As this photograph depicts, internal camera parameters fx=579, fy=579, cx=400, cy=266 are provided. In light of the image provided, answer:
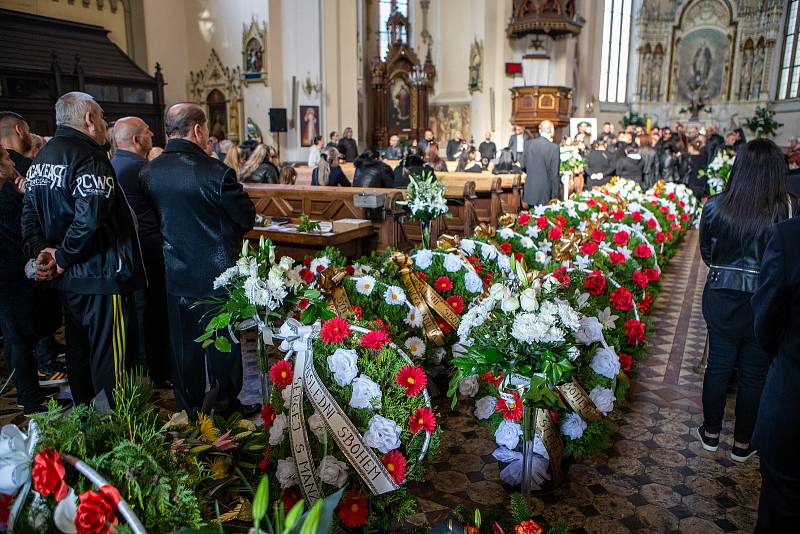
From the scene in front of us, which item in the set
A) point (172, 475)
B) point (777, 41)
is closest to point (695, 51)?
point (777, 41)

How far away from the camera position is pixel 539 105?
18141 millimetres

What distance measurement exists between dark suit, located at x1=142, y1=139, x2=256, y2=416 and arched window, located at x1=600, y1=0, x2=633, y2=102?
1024 inches

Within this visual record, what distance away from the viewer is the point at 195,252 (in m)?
3.17

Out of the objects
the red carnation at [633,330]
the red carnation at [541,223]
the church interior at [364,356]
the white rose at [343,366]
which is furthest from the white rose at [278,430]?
the red carnation at [541,223]

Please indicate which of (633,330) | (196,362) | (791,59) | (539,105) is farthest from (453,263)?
(791,59)

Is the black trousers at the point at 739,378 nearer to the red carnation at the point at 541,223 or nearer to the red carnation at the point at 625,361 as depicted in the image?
the red carnation at the point at 625,361

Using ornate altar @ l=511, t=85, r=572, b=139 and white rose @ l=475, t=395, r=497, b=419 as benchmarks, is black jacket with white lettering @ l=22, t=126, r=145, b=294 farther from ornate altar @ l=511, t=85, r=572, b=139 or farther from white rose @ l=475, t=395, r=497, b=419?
ornate altar @ l=511, t=85, r=572, b=139

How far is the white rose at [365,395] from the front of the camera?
2.22 metres

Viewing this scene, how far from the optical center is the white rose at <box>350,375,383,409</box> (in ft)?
7.29

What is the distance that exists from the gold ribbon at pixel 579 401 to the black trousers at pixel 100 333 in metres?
2.35

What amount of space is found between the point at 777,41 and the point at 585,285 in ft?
85.2

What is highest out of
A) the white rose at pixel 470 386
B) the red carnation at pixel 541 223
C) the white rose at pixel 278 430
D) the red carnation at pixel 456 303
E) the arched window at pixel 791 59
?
the arched window at pixel 791 59

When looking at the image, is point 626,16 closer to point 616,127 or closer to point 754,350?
point 616,127

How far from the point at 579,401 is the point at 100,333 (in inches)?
102
